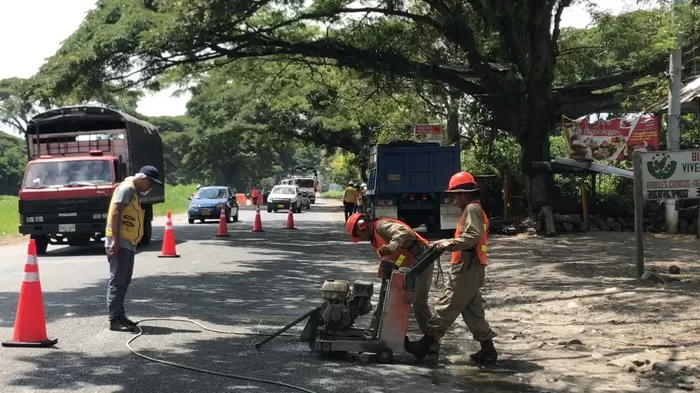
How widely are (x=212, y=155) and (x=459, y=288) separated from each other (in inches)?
2721

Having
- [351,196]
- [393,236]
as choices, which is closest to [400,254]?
[393,236]

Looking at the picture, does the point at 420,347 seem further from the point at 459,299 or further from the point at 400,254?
the point at 400,254

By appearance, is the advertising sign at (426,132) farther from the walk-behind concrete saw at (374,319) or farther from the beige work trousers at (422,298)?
the walk-behind concrete saw at (374,319)

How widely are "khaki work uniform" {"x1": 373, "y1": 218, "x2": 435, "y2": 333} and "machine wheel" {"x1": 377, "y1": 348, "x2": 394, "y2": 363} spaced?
0.40 m

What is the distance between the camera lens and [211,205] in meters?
29.2

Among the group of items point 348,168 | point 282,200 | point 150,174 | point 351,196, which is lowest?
point 282,200

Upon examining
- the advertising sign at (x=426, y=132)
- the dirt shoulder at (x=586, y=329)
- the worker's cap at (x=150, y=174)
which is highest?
the advertising sign at (x=426, y=132)

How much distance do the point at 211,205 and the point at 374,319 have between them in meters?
23.3

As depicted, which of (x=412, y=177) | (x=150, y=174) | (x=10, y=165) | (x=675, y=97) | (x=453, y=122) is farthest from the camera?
(x=10, y=165)

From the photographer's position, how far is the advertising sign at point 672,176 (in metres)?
10.3

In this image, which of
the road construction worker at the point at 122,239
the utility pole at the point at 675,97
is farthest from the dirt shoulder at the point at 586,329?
the road construction worker at the point at 122,239

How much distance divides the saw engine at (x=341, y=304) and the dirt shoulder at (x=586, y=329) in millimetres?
927

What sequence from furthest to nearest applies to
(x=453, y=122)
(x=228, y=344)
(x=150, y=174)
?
(x=453, y=122), (x=150, y=174), (x=228, y=344)

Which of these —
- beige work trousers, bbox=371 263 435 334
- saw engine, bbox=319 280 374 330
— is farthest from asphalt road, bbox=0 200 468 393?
beige work trousers, bbox=371 263 435 334
